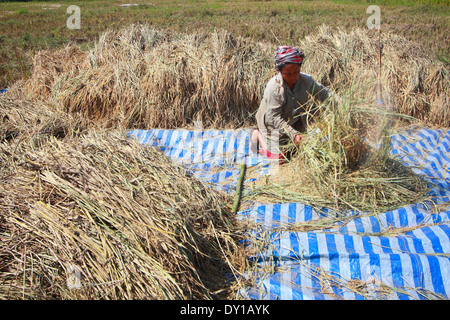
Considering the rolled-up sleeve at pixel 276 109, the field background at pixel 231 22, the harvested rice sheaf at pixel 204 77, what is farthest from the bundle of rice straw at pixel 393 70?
the field background at pixel 231 22

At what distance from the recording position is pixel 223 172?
289cm

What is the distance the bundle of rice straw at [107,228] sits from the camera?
1542mm

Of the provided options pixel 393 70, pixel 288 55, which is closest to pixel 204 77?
pixel 288 55

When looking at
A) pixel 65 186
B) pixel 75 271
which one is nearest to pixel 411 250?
pixel 75 271

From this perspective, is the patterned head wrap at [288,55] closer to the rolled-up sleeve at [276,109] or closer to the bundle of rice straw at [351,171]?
the rolled-up sleeve at [276,109]

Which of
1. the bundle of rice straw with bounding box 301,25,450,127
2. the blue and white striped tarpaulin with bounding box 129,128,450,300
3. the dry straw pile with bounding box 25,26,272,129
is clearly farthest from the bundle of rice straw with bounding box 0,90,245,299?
the bundle of rice straw with bounding box 301,25,450,127

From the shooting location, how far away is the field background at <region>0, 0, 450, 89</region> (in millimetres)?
6996

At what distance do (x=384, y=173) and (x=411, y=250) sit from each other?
61 cm

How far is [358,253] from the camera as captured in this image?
1913 mm

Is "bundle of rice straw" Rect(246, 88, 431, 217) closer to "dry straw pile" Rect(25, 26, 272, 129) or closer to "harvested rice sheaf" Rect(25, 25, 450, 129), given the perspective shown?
"harvested rice sheaf" Rect(25, 25, 450, 129)

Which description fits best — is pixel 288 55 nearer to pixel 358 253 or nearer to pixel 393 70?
pixel 358 253

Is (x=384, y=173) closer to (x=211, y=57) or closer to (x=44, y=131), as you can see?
(x=211, y=57)

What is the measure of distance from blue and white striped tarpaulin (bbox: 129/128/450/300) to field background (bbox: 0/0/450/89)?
431 cm

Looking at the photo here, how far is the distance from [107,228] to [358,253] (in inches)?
51.3
